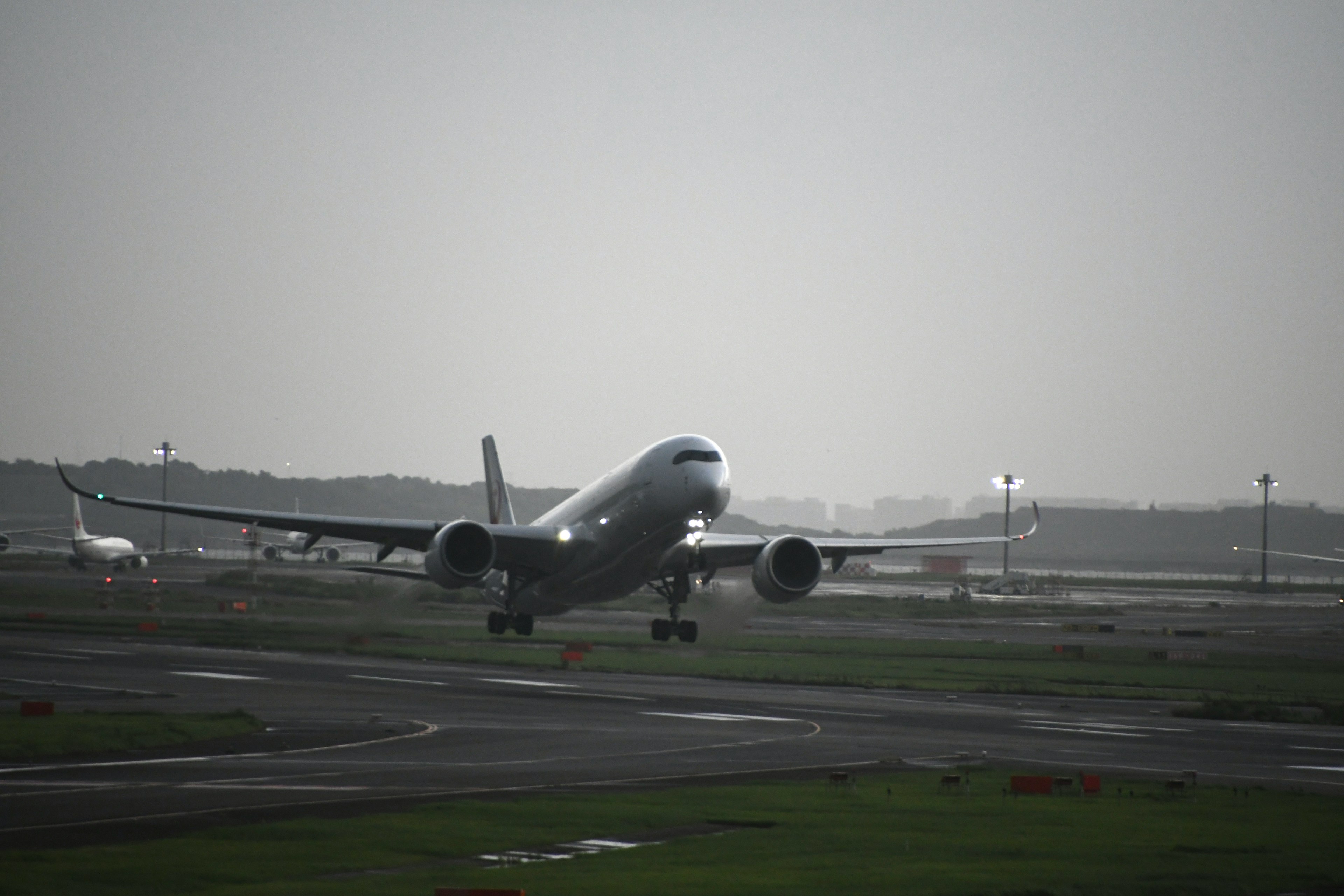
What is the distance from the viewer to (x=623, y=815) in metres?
20.5

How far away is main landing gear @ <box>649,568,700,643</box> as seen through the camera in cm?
4584

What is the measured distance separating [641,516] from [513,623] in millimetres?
10933

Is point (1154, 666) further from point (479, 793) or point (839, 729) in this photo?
point (479, 793)

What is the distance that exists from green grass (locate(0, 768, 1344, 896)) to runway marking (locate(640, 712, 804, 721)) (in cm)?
1164

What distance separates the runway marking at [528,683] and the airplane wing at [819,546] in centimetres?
613

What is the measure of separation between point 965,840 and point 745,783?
5.81 meters

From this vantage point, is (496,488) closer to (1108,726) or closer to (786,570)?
(786,570)

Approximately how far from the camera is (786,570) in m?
44.3

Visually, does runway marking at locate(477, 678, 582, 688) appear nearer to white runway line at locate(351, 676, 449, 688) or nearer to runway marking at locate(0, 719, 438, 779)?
white runway line at locate(351, 676, 449, 688)

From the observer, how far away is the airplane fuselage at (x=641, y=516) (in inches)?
1652

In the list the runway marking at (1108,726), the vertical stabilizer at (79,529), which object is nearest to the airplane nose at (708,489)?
the runway marking at (1108,726)

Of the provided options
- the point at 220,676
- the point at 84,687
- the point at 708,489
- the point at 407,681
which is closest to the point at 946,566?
the point at 407,681

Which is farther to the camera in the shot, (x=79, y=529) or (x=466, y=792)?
(x=79, y=529)

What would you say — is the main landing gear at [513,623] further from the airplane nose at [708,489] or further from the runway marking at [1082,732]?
the runway marking at [1082,732]
